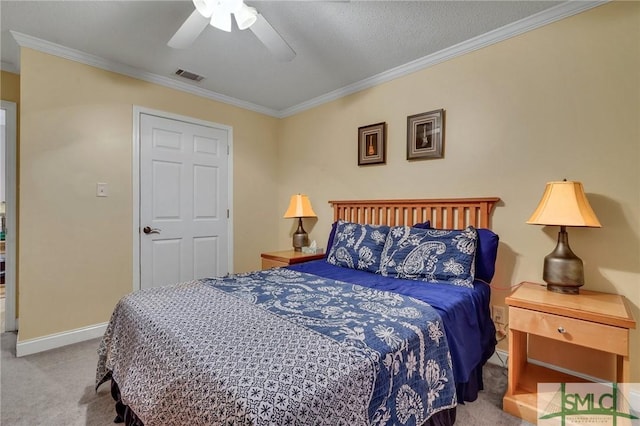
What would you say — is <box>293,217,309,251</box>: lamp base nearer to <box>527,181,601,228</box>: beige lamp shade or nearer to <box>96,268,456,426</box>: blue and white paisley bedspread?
<box>96,268,456,426</box>: blue and white paisley bedspread

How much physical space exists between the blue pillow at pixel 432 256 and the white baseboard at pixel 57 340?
2592mm

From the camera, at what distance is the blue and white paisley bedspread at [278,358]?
87 cm

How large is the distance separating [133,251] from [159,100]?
5.04 feet

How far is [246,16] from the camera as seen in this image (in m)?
1.67

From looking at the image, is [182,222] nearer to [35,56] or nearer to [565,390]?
[35,56]

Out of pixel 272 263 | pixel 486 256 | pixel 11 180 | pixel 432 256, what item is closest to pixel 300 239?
pixel 272 263

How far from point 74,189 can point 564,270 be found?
3.65 metres

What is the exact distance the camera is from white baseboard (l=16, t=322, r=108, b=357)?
7.61ft

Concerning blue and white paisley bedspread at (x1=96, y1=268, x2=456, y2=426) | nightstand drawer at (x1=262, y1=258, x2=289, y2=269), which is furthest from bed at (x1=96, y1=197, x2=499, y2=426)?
nightstand drawer at (x1=262, y1=258, x2=289, y2=269)

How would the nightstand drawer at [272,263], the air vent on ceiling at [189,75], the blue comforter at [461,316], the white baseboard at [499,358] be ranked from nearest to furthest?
the blue comforter at [461,316]
the white baseboard at [499,358]
the air vent on ceiling at [189,75]
the nightstand drawer at [272,263]

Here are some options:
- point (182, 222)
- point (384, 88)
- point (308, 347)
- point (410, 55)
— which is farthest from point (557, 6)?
point (182, 222)

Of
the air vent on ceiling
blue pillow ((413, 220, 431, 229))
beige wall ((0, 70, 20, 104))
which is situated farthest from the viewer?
the air vent on ceiling

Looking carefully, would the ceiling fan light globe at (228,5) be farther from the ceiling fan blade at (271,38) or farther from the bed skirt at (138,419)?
the bed skirt at (138,419)

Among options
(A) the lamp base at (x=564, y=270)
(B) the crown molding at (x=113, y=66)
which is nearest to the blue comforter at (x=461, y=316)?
(A) the lamp base at (x=564, y=270)
